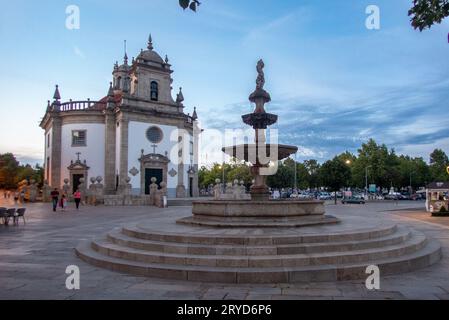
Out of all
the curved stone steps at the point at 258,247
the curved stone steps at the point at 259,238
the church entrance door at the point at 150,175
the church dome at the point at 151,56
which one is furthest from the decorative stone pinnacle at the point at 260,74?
the church dome at the point at 151,56

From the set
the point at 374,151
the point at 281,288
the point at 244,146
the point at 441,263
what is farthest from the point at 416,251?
the point at 374,151

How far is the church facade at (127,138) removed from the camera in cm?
4209

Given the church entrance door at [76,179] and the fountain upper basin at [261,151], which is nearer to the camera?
the fountain upper basin at [261,151]

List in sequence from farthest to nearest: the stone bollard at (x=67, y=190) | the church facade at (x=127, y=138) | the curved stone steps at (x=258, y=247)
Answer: the church facade at (x=127, y=138) → the stone bollard at (x=67, y=190) → the curved stone steps at (x=258, y=247)

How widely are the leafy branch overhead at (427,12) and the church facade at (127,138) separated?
36.7m

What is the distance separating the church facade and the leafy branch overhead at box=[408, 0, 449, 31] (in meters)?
36.7

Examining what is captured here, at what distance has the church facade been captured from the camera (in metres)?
42.1

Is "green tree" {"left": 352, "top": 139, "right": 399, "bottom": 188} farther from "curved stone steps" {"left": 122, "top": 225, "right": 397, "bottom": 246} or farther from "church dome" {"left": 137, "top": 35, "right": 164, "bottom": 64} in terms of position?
"curved stone steps" {"left": 122, "top": 225, "right": 397, "bottom": 246}

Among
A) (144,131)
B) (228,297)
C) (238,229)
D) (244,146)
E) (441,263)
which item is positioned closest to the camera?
(228,297)

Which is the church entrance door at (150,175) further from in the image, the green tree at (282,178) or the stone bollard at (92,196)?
the green tree at (282,178)

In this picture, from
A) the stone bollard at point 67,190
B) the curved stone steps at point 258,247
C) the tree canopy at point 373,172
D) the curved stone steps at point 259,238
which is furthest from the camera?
the tree canopy at point 373,172
